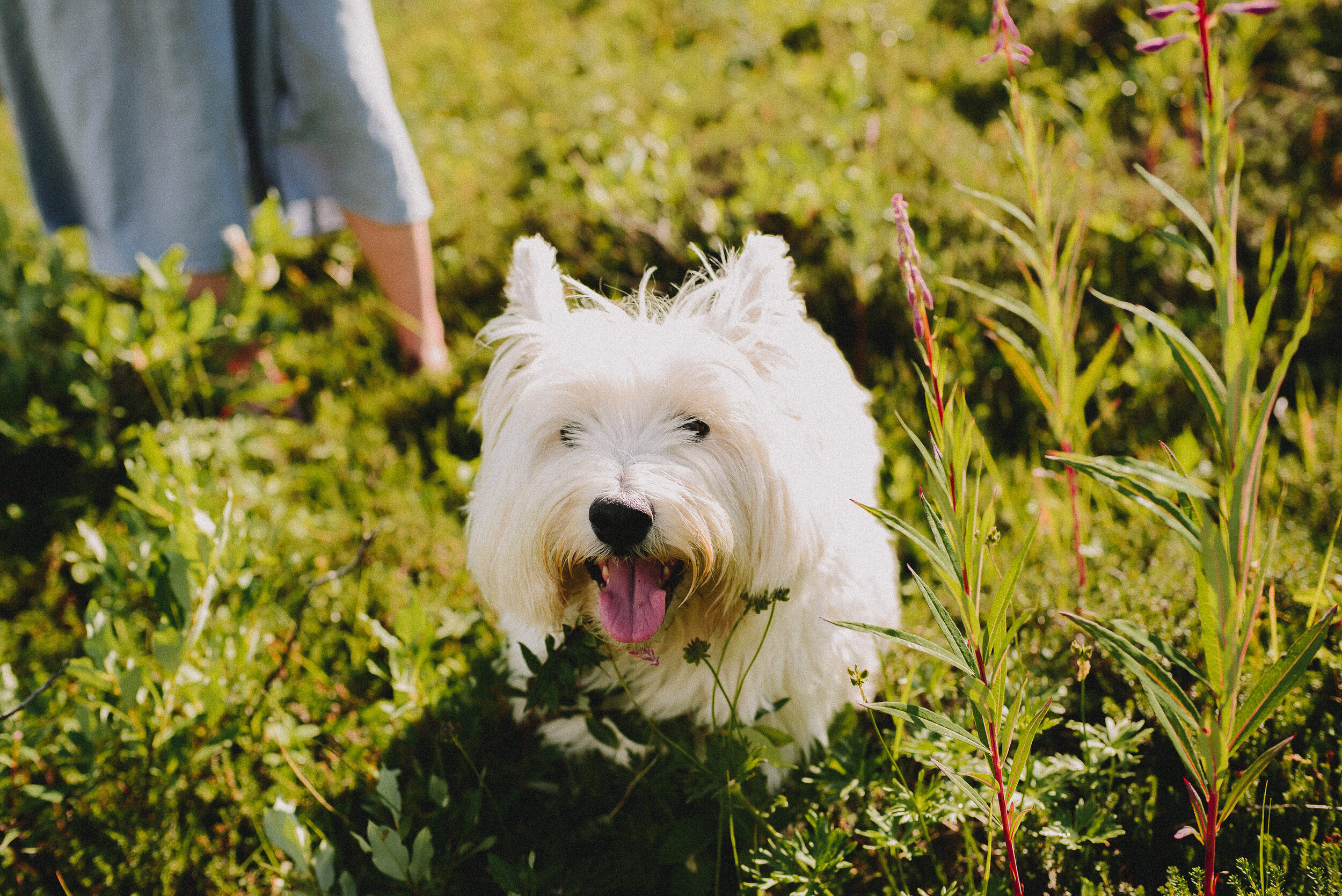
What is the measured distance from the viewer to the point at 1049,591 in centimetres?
265

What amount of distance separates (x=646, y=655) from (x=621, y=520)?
441 millimetres

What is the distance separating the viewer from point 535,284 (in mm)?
2137

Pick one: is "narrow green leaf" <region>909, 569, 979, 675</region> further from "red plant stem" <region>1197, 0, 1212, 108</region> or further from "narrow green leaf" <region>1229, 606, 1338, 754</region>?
"red plant stem" <region>1197, 0, 1212, 108</region>

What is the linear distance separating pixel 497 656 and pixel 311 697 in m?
0.60

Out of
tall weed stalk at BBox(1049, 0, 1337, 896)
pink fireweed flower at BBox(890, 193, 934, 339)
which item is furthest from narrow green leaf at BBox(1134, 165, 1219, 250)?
pink fireweed flower at BBox(890, 193, 934, 339)

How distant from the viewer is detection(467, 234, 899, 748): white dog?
74.0 inches

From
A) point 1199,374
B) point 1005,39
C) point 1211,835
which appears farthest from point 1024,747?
point 1005,39

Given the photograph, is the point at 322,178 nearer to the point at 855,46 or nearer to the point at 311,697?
the point at 311,697

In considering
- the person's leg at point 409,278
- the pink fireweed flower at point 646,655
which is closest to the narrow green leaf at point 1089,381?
the pink fireweed flower at point 646,655

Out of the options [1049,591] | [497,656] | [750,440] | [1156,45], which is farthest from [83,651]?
[1156,45]

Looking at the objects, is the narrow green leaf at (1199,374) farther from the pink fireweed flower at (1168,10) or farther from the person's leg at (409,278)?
the person's leg at (409,278)

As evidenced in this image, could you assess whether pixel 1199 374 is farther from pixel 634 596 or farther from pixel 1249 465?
pixel 634 596

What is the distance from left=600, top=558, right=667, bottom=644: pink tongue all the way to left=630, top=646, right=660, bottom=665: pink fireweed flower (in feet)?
0.28

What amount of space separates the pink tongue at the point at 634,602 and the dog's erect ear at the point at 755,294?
0.59m
